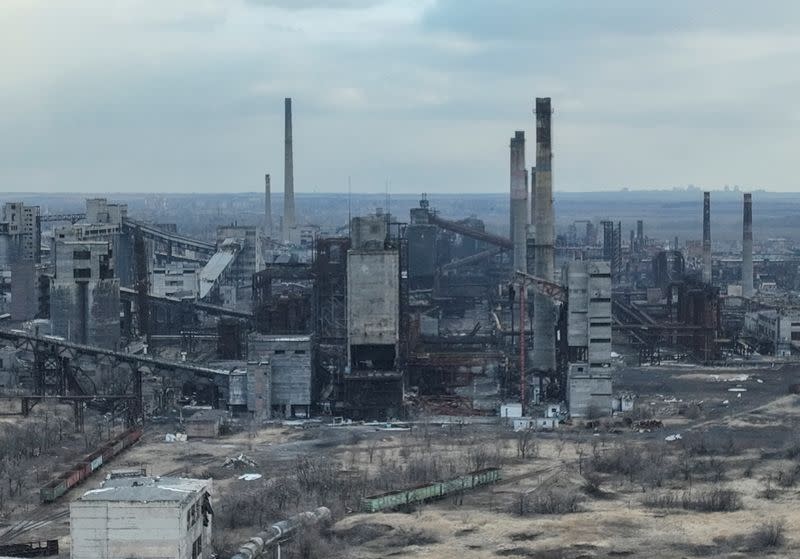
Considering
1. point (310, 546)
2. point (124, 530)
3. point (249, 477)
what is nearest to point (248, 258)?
point (249, 477)

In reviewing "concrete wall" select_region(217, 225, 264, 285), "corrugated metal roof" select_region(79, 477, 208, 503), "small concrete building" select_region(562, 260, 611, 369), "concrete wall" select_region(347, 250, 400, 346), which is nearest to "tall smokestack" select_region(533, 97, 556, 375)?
"small concrete building" select_region(562, 260, 611, 369)

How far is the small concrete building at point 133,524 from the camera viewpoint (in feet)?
101

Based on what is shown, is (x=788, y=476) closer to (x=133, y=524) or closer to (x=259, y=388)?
(x=133, y=524)

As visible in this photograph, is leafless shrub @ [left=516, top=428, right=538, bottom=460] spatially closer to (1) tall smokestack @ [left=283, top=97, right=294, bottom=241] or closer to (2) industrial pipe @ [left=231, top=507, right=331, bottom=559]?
(2) industrial pipe @ [left=231, top=507, right=331, bottom=559]

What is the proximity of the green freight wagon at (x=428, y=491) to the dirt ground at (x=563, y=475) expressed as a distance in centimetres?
29

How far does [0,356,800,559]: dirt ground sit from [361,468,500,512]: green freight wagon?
29 cm

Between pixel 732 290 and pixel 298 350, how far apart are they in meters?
49.7

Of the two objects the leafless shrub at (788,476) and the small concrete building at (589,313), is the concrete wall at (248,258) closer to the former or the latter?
Answer: the small concrete building at (589,313)

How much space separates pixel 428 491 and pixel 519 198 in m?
55.7

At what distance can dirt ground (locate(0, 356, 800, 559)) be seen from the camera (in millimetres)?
34375

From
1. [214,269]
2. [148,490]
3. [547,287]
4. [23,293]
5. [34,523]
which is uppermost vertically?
[547,287]

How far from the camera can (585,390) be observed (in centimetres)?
5406

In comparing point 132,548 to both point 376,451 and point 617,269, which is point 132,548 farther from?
point 617,269

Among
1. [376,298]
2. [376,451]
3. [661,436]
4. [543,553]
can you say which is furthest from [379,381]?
[543,553]
